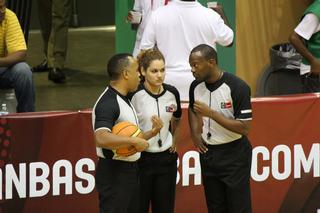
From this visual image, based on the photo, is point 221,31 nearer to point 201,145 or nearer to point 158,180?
point 201,145

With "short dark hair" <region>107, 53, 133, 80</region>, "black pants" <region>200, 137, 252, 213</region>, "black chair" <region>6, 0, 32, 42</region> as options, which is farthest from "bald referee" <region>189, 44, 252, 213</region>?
"black chair" <region>6, 0, 32, 42</region>

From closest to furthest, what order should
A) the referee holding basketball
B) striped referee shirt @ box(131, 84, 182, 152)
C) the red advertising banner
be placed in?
the referee holding basketball < striped referee shirt @ box(131, 84, 182, 152) < the red advertising banner

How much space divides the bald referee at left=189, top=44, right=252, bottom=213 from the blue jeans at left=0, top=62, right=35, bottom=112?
8.07 ft

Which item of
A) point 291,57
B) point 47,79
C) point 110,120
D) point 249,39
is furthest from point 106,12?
point 110,120

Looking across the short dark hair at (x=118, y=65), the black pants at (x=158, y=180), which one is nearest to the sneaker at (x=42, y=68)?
the black pants at (x=158, y=180)

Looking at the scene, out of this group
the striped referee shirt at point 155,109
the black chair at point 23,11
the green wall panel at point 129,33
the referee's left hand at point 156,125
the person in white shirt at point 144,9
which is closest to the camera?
the referee's left hand at point 156,125

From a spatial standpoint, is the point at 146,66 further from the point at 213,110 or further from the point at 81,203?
the point at 81,203

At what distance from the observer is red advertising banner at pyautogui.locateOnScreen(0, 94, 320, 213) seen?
6.48 metres

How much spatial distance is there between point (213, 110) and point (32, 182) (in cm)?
159

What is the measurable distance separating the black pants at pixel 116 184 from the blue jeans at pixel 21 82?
2.72 m

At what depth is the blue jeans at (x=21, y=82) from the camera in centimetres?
810

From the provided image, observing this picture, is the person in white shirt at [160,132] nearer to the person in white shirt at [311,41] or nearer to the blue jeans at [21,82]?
the person in white shirt at [311,41]

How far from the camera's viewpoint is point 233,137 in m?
5.96

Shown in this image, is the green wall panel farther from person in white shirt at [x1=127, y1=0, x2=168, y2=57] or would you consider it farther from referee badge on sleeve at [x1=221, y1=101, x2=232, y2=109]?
referee badge on sleeve at [x1=221, y1=101, x2=232, y2=109]
